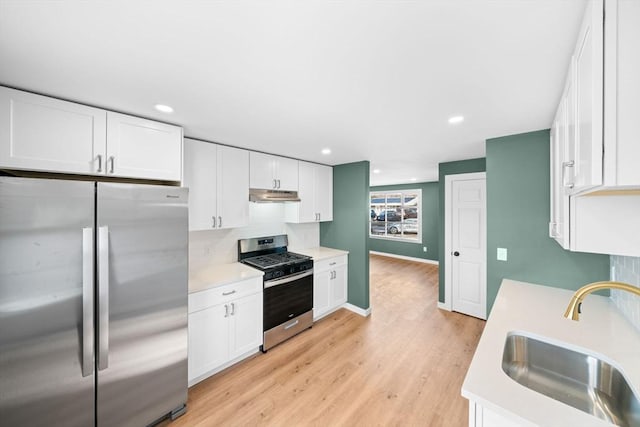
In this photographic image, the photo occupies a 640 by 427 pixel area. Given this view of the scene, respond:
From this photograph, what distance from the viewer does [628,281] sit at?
147cm

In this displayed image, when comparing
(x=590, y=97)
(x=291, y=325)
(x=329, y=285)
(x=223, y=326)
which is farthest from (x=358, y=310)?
(x=590, y=97)

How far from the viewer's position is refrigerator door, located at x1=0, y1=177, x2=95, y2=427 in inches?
47.5

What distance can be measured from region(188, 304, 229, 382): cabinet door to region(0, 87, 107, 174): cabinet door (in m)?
1.45

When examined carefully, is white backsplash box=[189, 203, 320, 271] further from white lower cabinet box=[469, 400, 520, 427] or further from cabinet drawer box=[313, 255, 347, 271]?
white lower cabinet box=[469, 400, 520, 427]

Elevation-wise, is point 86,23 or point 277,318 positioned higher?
point 86,23

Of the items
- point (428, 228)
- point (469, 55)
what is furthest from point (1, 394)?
point (428, 228)

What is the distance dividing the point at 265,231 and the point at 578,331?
3098 mm

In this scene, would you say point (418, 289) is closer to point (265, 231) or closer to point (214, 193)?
point (265, 231)

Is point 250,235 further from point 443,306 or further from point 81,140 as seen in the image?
point 443,306

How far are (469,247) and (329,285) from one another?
2.19 m

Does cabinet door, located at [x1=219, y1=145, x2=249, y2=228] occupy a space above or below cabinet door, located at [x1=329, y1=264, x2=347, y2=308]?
above

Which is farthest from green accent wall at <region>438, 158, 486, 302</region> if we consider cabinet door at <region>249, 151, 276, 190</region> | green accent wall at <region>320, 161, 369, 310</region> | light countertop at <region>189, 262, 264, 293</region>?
light countertop at <region>189, 262, 264, 293</region>

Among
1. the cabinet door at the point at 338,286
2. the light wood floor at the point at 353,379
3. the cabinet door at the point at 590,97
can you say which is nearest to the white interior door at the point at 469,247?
the light wood floor at the point at 353,379

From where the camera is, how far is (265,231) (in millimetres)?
3367
